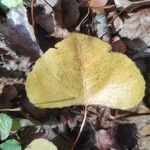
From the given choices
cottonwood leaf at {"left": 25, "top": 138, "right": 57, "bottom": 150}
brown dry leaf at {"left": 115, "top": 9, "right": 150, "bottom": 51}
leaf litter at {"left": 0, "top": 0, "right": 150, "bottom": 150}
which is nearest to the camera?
cottonwood leaf at {"left": 25, "top": 138, "right": 57, "bottom": 150}

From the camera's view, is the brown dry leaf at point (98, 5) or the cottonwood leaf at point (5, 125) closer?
the cottonwood leaf at point (5, 125)

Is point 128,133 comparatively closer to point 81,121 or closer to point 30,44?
point 81,121

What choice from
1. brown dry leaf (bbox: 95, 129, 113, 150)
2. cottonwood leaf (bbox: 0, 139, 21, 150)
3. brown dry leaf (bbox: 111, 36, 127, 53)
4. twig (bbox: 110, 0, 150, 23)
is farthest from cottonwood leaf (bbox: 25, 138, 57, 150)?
twig (bbox: 110, 0, 150, 23)

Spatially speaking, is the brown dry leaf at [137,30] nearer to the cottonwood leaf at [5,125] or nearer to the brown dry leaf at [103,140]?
the brown dry leaf at [103,140]

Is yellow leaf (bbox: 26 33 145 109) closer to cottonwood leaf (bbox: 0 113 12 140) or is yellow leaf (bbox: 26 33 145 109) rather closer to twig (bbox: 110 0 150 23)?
cottonwood leaf (bbox: 0 113 12 140)

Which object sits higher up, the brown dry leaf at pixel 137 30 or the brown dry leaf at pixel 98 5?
the brown dry leaf at pixel 98 5

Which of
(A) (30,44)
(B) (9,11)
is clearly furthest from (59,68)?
(B) (9,11)

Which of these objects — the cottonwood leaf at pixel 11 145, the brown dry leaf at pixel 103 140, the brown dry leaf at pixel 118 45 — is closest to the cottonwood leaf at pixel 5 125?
the cottonwood leaf at pixel 11 145
